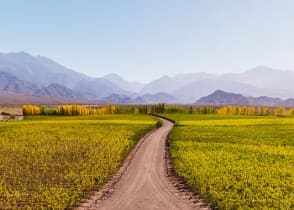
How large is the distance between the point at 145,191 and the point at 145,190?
0.82 feet

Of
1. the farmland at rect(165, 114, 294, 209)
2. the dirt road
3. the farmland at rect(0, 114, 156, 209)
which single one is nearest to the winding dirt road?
the dirt road

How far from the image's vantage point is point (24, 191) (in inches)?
974

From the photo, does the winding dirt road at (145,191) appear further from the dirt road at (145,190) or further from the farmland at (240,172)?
the farmland at (240,172)

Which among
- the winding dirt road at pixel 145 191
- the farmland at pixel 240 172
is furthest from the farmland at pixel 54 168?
the farmland at pixel 240 172

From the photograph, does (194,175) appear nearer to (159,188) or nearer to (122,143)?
(159,188)

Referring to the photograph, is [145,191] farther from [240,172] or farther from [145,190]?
[240,172]

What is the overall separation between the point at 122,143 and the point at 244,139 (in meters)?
19.2

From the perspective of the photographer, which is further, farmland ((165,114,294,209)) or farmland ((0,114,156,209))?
farmland ((0,114,156,209))

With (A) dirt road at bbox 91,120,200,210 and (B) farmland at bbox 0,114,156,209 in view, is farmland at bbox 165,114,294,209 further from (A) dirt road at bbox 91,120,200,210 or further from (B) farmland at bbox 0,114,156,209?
(B) farmland at bbox 0,114,156,209

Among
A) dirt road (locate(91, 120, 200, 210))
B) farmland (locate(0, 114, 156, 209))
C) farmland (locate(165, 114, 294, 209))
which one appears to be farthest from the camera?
farmland (locate(0, 114, 156, 209))

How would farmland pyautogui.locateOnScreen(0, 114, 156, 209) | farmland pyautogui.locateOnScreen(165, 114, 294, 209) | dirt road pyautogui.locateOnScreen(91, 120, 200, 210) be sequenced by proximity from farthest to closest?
farmland pyautogui.locateOnScreen(0, 114, 156, 209) < farmland pyautogui.locateOnScreen(165, 114, 294, 209) < dirt road pyautogui.locateOnScreen(91, 120, 200, 210)


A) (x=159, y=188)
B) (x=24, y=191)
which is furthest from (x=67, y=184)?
(x=159, y=188)

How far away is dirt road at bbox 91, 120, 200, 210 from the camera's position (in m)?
21.7

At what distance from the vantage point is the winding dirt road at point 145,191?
71.2 ft
